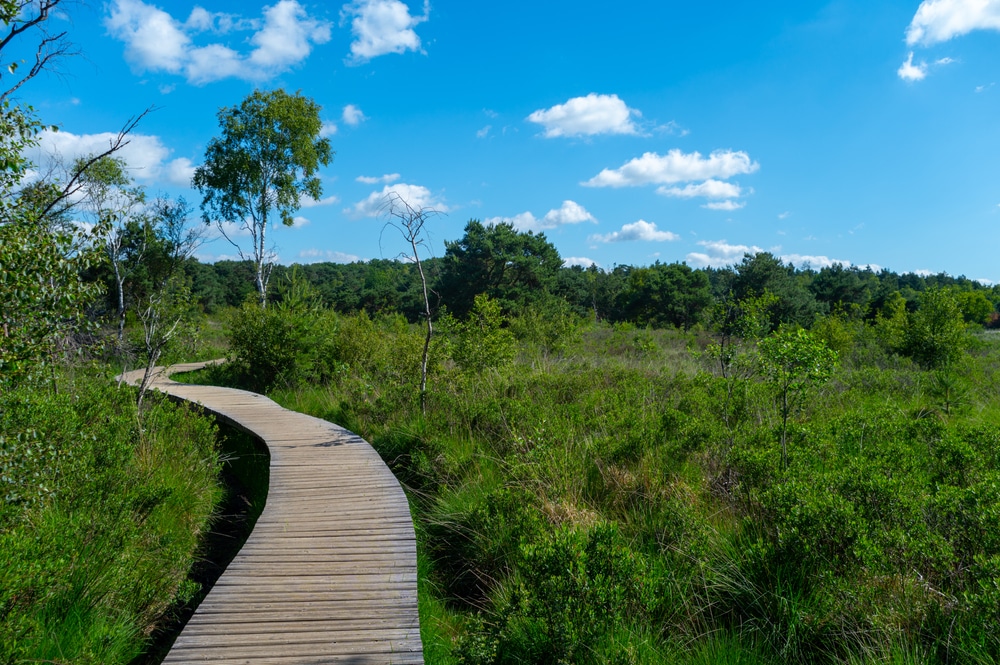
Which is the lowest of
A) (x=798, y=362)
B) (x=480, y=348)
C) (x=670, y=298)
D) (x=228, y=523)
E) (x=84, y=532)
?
(x=228, y=523)

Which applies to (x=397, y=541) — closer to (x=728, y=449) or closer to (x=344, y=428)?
(x=728, y=449)

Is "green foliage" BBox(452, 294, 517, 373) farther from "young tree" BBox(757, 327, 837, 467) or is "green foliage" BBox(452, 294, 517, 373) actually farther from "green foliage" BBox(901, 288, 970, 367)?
"green foliage" BBox(901, 288, 970, 367)

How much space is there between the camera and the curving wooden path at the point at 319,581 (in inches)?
132

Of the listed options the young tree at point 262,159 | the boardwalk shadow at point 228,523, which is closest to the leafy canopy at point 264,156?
the young tree at point 262,159

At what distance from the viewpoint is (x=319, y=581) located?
4.15m

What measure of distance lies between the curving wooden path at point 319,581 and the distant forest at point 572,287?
17502mm

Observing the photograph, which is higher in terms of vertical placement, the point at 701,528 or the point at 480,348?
the point at 480,348

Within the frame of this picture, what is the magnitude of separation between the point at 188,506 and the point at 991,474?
7065 millimetres

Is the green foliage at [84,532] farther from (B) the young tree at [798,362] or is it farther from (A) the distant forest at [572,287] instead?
(A) the distant forest at [572,287]

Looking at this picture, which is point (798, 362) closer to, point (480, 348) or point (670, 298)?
point (480, 348)

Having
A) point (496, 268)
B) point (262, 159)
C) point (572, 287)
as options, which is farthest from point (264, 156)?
point (572, 287)

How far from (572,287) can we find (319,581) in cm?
3987

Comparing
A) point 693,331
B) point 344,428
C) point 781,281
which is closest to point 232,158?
point 344,428

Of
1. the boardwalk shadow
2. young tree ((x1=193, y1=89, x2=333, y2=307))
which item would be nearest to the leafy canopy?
young tree ((x1=193, y1=89, x2=333, y2=307))
